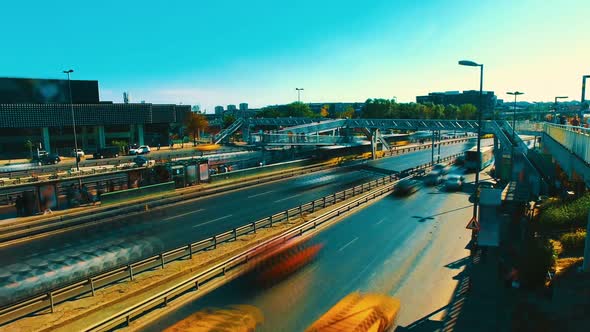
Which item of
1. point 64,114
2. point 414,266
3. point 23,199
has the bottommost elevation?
point 414,266

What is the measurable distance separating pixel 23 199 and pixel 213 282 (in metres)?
19.7

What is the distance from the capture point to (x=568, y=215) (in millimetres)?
20438

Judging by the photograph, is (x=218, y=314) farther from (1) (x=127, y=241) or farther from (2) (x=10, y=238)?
(2) (x=10, y=238)

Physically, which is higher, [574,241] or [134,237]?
[574,241]

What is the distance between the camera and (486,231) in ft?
64.6

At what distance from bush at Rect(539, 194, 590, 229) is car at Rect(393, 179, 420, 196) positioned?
15.7m

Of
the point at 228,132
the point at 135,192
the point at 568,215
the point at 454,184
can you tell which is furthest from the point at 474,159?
the point at 228,132

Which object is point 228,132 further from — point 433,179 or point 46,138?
point 433,179

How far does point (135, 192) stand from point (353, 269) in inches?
881

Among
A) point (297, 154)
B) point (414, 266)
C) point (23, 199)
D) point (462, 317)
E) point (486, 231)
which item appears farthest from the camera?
point (297, 154)

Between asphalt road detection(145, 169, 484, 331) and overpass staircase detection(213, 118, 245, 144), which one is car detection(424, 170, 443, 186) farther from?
overpass staircase detection(213, 118, 245, 144)

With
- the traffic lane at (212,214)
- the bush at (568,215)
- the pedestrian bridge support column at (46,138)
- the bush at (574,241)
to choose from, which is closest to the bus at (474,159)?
the traffic lane at (212,214)

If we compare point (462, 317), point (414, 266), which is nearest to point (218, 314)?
point (462, 317)

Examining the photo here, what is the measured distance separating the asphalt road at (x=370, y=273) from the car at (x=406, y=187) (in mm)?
9689
